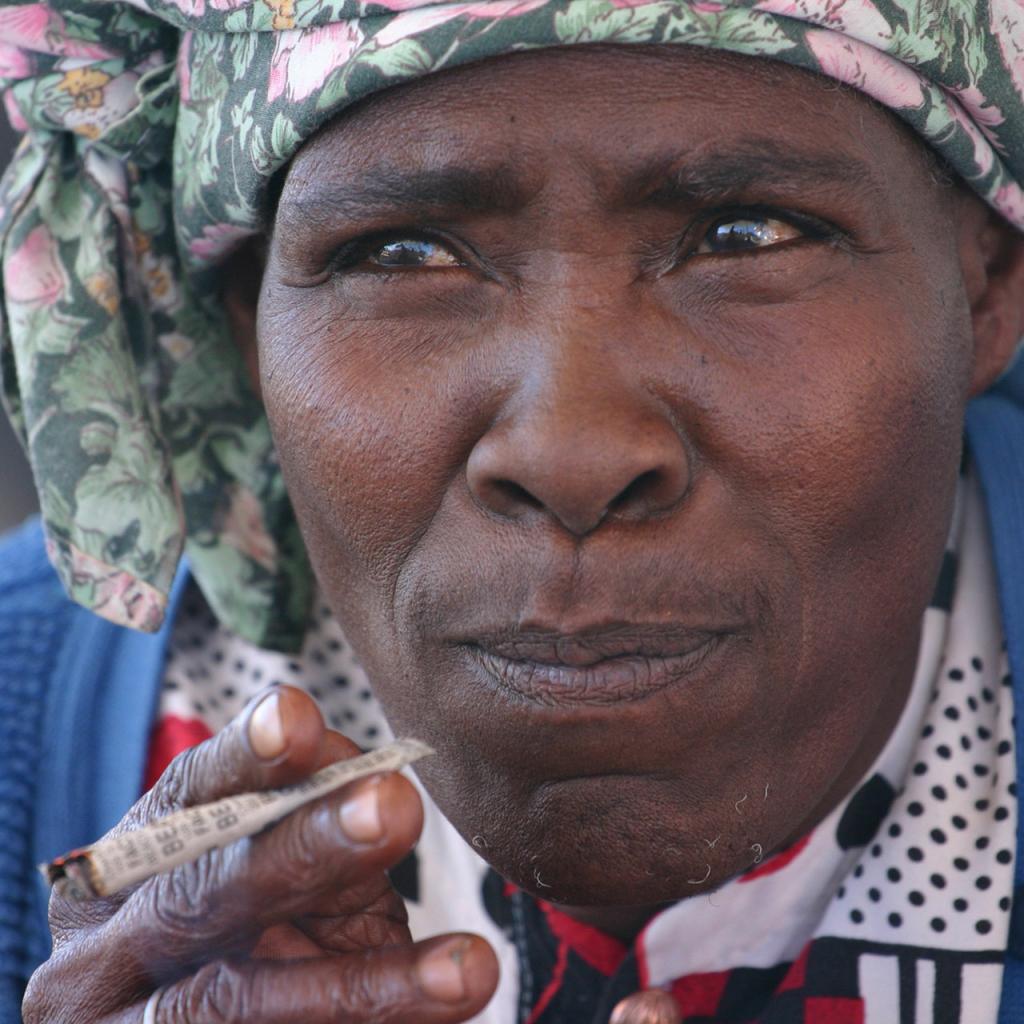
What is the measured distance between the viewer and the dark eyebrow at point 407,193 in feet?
4.82

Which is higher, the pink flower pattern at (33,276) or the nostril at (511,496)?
the nostril at (511,496)

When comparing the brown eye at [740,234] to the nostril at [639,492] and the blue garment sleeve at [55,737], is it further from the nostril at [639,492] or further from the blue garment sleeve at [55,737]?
the blue garment sleeve at [55,737]

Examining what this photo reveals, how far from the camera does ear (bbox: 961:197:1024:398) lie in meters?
1.79

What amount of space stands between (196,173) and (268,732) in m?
0.88

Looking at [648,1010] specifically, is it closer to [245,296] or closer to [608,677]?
[608,677]

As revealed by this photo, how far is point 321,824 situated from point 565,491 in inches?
15.1

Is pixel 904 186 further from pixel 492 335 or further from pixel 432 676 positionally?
pixel 432 676

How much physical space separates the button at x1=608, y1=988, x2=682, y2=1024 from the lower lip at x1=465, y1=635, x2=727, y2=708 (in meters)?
0.47

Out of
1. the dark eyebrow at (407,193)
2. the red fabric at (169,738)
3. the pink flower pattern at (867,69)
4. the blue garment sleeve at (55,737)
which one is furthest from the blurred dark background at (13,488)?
the pink flower pattern at (867,69)

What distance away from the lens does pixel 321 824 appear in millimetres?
1165

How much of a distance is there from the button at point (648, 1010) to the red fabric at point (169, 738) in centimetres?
74

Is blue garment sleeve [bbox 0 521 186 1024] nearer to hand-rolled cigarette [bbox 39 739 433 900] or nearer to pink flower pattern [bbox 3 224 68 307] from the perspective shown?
pink flower pattern [bbox 3 224 68 307]

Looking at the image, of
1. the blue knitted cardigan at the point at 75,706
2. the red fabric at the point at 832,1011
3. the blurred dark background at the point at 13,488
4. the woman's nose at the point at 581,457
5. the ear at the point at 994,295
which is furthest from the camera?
the blurred dark background at the point at 13,488

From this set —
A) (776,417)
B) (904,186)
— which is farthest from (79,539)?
(904,186)
